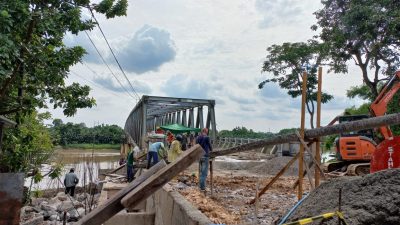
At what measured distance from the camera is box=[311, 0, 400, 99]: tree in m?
17.3

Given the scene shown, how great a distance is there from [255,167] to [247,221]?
51.9 feet

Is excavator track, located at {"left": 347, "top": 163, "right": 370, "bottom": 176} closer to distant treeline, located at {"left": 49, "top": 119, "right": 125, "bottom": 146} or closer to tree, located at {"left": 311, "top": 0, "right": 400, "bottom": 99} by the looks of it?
tree, located at {"left": 311, "top": 0, "right": 400, "bottom": 99}

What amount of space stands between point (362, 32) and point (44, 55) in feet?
48.2

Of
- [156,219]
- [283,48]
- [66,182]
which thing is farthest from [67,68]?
[283,48]

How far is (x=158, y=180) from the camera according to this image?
9.02 ft

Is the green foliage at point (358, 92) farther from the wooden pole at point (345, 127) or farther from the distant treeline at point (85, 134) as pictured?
the wooden pole at point (345, 127)

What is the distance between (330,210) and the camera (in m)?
2.96

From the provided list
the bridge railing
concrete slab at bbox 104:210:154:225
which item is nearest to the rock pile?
concrete slab at bbox 104:210:154:225

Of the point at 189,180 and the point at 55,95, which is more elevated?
the point at 55,95

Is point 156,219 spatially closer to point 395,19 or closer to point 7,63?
point 7,63

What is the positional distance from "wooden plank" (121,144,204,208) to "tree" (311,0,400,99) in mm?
16499

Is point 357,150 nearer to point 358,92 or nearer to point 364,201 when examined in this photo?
point 364,201

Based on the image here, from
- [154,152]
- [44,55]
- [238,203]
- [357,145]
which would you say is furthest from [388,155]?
[357,145]

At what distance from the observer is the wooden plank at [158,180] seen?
8.89ft
